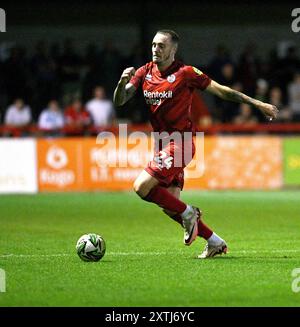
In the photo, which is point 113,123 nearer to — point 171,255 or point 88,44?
point 88,44

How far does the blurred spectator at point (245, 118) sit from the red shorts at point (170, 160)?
1248cm

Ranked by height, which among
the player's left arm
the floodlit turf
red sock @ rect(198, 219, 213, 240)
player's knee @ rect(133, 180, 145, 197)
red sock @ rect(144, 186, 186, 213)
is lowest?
the floodlit turf

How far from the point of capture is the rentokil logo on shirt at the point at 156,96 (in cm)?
1050

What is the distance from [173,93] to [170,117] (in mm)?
266

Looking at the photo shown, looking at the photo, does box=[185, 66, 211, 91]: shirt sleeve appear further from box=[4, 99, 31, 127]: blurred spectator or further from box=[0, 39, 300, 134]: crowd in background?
box=[4, 99, 31, 127]: blurred spectator

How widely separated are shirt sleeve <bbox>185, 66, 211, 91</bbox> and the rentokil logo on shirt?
248 millimetres

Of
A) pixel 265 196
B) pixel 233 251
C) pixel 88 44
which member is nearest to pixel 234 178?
pixel 265 196

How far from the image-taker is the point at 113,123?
74.2 ft

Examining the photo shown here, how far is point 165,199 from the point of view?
1033 centimetres

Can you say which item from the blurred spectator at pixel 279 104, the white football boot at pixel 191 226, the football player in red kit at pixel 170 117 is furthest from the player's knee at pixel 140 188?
the blurred spectator at pixel 279 104

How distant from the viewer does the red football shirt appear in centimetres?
1048

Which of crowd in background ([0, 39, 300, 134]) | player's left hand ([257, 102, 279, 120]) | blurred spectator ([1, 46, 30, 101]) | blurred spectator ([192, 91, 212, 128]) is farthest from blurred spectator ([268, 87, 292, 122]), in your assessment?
player's left hand ([257, 102, 279, 120])

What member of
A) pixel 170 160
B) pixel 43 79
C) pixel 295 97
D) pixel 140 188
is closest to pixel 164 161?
pixel 170 160

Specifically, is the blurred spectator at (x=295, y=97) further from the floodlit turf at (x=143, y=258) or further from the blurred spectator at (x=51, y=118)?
the blurred spectator at (x=51, y=118)
